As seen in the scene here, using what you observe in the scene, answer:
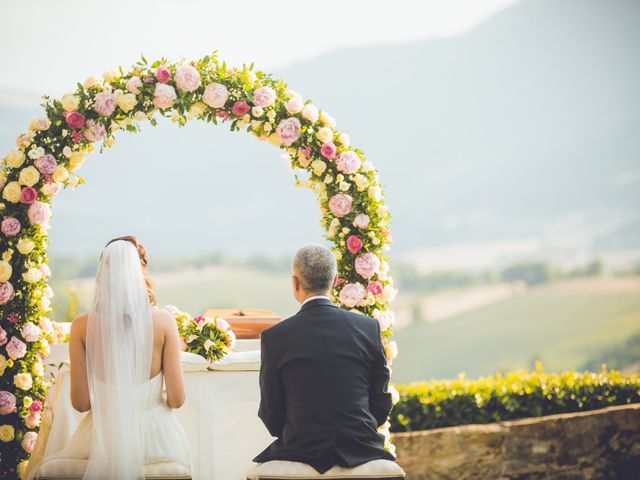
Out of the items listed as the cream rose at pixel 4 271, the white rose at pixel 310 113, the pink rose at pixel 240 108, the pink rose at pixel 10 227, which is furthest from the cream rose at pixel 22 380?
the white rose at pixel 310 113

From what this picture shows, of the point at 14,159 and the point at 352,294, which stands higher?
the point at 14,159

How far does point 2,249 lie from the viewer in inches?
235

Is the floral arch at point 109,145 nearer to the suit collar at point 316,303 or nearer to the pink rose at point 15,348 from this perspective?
the pink rose at point 15,348

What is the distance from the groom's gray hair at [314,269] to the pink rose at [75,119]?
3.00 m

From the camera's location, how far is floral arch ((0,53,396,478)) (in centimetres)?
592

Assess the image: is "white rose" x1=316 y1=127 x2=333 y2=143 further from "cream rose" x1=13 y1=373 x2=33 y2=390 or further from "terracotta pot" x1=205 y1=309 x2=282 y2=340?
"cream rose" x1=13 y1=373 x2=33 y2=390

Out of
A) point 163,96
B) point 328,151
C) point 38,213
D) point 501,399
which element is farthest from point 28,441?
point 501,399

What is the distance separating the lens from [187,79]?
6164 millimetres

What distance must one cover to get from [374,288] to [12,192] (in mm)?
2962

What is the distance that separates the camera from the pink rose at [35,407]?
591cm

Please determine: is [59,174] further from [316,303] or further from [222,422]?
[316,303]

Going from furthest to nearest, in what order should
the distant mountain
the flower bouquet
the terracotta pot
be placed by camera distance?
the distant mountain → the terracotta pot → the flower bouquet

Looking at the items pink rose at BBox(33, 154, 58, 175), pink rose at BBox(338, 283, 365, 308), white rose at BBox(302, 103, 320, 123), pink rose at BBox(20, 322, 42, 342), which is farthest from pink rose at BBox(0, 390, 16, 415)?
white rose at BBox(302, 103, 320, 123)

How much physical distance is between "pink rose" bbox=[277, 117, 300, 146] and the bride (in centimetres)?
235
